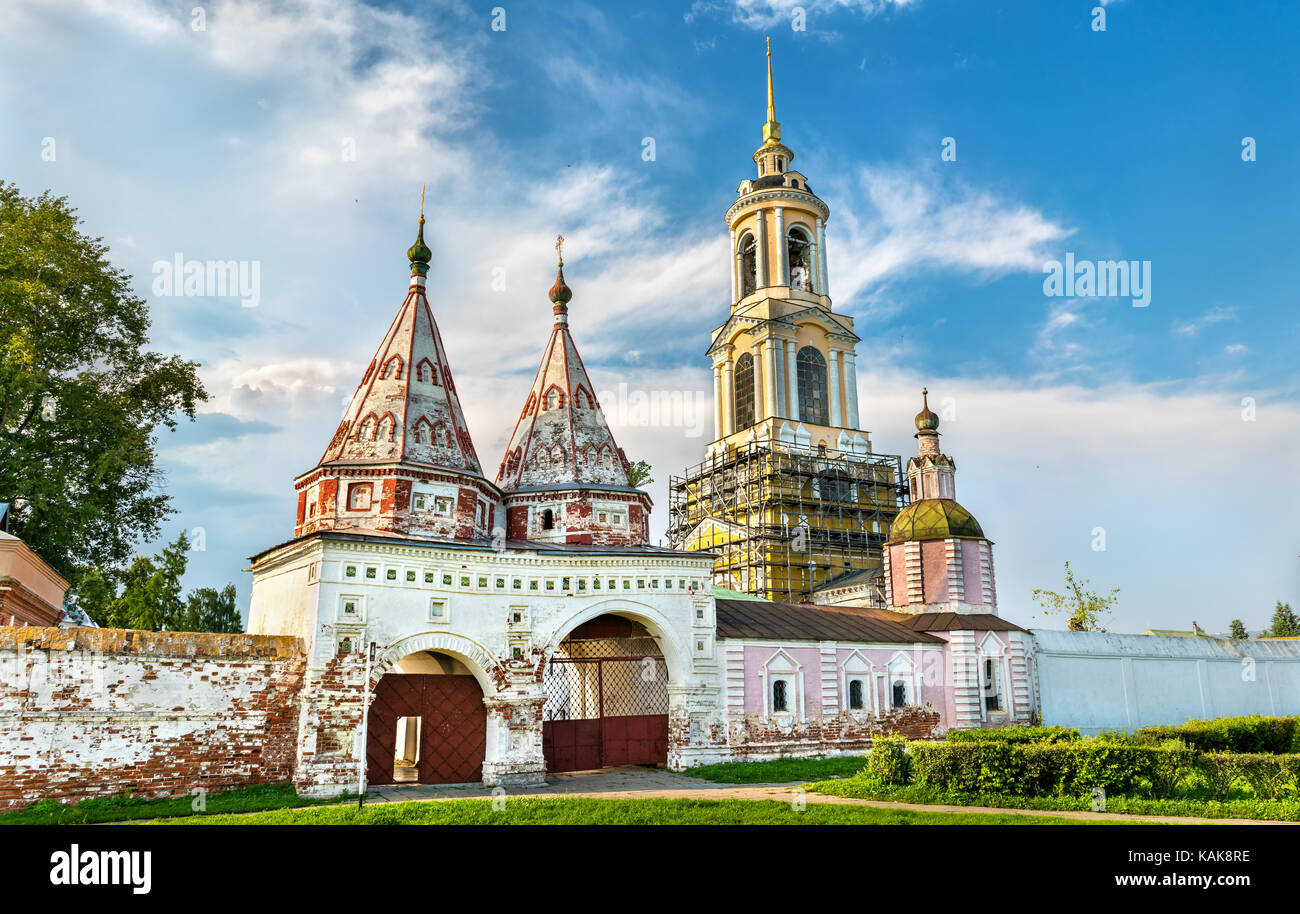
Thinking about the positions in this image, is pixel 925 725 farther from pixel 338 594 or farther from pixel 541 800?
pixel 338 594

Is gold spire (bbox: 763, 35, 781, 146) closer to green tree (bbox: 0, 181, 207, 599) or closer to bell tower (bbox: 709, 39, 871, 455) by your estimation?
bell tower (bbox: 709, 39, 871, 455)

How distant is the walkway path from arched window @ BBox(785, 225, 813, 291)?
3238cm

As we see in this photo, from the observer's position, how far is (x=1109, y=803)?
12.6 metres

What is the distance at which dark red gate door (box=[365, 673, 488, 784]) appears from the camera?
17469mm

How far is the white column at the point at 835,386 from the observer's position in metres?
44.7

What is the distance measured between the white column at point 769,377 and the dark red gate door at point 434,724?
27.2 m

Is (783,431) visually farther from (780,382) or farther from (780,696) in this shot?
(780,696)

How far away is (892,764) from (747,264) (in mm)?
36998

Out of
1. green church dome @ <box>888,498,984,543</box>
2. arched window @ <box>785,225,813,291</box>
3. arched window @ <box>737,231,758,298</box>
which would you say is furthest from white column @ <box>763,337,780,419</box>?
green church dome @ <box>888,498,984,543</box>

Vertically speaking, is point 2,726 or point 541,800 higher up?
point 2,726

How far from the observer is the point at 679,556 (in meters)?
20.6

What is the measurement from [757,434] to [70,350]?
93.5 feet
